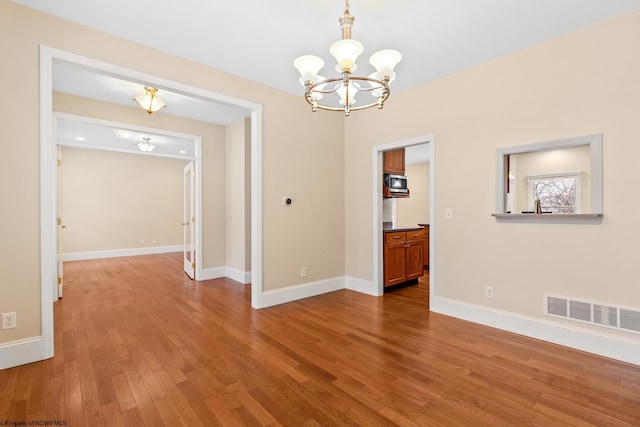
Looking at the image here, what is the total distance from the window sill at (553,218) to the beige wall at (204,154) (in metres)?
2.33

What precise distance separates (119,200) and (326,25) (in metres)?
7.99

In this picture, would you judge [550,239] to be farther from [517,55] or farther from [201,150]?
[201,150]

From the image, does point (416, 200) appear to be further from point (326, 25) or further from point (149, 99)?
point (149, 99)

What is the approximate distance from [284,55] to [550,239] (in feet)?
10.6

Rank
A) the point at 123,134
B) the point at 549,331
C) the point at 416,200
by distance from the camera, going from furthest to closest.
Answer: the point at 416,200 < the point at 123,134 < the point at 549,331

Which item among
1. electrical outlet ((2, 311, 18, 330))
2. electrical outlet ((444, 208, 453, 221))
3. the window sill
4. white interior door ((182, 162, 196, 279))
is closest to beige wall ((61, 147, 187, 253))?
white interior door ((182, 162, 196, 279))

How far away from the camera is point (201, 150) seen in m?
5.29

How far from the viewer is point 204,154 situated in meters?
5.33

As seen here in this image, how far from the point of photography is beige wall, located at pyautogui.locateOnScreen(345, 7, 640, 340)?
2.41 meters

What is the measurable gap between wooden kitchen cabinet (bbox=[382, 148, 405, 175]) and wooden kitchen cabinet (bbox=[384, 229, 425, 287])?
1.03 meters

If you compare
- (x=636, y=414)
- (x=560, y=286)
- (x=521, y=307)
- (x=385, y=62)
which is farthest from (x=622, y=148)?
(x=385, y=62)

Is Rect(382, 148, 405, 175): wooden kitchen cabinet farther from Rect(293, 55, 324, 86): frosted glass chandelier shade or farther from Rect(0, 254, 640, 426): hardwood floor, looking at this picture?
Rect(293, 55, 324, 86): frosted glass chandelier shade

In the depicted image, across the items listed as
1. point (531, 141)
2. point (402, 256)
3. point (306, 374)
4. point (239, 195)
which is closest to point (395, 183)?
point (402, 256)

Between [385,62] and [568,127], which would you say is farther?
[568,127]
